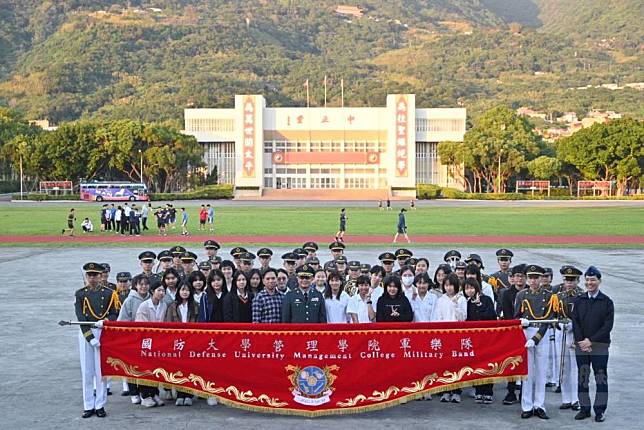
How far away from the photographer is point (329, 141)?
379 ft

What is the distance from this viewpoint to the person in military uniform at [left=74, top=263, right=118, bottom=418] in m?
8.92

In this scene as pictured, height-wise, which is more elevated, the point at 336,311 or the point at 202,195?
the point at 202,195

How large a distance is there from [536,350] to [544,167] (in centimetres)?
9311

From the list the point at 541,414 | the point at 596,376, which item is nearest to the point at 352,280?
the point at 541,414

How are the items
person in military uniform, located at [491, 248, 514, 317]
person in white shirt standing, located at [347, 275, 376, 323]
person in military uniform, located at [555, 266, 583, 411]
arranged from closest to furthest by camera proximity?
1. person in military uniform, located at [555, 266, 583, 411]
2. person in white shirt standing, located at [347, 275, 376, 323]
3. person in military uniform, located at [491, 248, 514, 317]

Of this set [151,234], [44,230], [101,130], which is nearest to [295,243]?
[151,234]

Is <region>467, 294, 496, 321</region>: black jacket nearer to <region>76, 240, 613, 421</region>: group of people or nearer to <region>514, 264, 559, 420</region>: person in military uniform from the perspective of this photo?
<region>76, 240, 613, 421</region>: group of people

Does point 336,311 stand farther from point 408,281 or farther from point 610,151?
point 610,151

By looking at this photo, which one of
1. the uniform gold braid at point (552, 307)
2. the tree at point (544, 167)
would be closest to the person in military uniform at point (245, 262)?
the uniform gold braid at point (552, 307)

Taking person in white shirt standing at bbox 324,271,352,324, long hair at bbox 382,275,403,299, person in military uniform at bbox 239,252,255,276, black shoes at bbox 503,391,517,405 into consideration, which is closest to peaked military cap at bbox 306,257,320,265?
person in military uniform at bbox 239,252,255,276

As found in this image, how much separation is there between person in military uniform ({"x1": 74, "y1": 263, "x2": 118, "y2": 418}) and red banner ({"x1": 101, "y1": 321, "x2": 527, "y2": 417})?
38 cm

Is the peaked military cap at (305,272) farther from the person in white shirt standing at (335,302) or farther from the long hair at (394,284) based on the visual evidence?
the long hair at (394,284)

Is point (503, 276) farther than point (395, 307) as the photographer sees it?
Yes

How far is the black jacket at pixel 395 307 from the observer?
9336 millimetres
